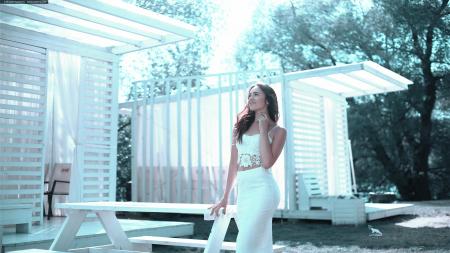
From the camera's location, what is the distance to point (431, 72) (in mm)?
11812

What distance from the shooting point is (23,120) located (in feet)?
17.8

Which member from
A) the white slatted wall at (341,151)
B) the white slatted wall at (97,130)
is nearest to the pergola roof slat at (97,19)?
the white slatted wall at (97,130)

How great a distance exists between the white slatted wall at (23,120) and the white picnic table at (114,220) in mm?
1648

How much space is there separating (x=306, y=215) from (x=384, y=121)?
6892 millimetres

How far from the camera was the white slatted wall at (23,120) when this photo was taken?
518 cm

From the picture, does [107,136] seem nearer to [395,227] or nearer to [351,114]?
[395,227]

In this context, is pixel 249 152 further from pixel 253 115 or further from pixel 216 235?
pixel 216 235

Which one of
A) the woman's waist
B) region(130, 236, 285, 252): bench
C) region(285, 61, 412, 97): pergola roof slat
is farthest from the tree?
the woman's waist

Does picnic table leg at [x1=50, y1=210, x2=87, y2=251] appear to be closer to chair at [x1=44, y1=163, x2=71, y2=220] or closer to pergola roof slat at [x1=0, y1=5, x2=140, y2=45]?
pergola roof slat at [x1=0, y1=5, x2=140, y2=45]

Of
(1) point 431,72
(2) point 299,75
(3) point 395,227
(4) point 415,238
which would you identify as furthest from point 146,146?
(1) point 431,72

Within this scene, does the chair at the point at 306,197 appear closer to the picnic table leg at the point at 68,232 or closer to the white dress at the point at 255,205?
the picnic table leg at the point at 68,232

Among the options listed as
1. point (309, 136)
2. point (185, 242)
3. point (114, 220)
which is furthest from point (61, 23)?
point (309, 136)

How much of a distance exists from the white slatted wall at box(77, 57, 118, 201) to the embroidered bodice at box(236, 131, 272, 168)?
3928 millimetres

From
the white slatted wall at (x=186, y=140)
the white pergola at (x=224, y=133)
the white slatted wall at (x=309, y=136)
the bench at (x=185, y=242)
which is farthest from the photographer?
the white slatted wall at (x=186, y=140)
